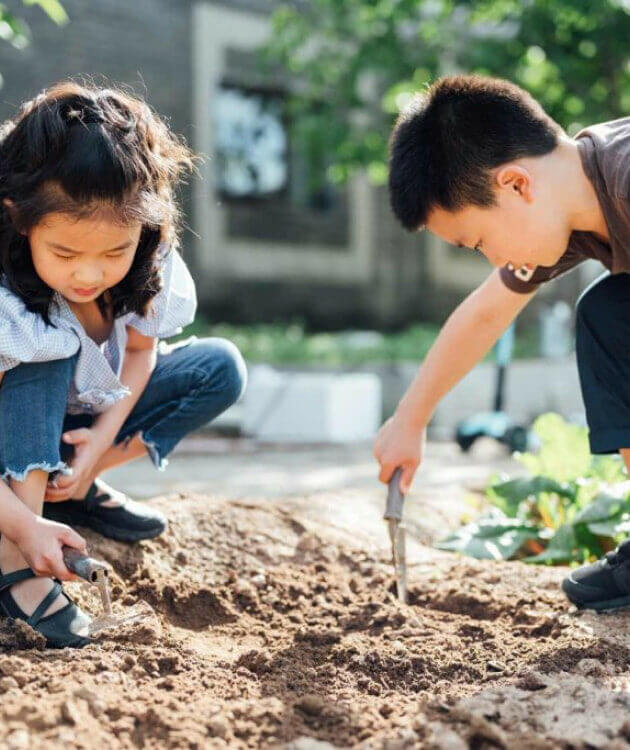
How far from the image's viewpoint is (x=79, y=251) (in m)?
1.96

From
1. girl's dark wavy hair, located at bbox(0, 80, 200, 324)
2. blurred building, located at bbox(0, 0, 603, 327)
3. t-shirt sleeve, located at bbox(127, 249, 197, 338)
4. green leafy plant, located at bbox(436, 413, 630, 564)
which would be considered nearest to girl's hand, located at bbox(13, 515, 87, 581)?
girl's dark wavy hair, located at bbox(0, 80, 200, 324)

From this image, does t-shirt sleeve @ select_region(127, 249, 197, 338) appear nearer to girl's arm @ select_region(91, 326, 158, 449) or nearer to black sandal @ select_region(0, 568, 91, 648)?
girl's arm @ select_region(91, 326, 158, 449)

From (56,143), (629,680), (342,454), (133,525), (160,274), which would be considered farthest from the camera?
(342,454)

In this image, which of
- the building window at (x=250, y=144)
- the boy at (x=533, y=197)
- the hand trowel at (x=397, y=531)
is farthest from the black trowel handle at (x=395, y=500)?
the building window at (x=250, y=144)

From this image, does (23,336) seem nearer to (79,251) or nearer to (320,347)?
(79,251)

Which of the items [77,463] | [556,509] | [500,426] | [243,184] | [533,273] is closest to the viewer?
[77,463]

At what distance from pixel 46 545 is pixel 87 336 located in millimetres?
525

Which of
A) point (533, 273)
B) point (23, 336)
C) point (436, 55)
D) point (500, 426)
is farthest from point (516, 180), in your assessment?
point (436, 55)

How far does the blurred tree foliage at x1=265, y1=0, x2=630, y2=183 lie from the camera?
652 cm

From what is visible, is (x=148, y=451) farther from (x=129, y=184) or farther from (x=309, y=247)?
(x=309, y=247)

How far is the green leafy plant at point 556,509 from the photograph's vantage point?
8.80 feet

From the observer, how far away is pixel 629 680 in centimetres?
175

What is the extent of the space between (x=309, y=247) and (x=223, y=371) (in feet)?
25.5

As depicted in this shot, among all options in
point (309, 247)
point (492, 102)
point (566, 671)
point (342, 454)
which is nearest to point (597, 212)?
point (492, 102)
